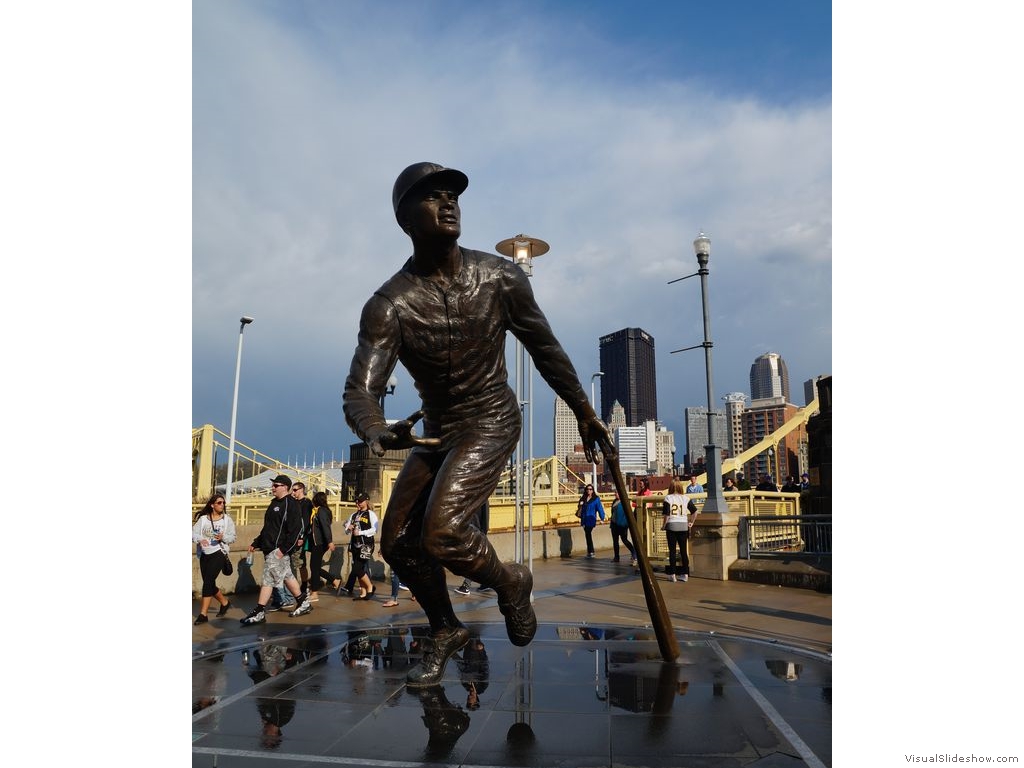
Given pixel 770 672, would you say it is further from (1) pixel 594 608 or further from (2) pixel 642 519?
(2) pixel 642 519

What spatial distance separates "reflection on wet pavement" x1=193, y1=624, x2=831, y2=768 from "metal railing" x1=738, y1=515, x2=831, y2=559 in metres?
4.95

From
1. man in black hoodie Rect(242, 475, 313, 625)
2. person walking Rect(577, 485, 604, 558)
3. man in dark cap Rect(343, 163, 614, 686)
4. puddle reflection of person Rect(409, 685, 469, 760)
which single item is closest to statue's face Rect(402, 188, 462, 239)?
man in dark cap Rect(343, 163, 614, 686)

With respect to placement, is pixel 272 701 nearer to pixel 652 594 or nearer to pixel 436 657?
pixel 436 657

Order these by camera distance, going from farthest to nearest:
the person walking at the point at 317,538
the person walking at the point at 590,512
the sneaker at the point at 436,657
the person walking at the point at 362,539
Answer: the person walking at the point at 590,512
the person walking at the point at 362,539
the person walking at the point at 317,538
the sneaker at the point at 436,657

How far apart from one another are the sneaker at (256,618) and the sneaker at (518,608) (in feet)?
13.2

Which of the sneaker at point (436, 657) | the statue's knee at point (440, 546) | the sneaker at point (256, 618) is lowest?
the sneaker at point (256, 618)

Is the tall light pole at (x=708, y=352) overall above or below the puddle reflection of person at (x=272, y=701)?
above

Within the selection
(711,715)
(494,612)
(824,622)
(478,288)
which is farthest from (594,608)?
(478,288)

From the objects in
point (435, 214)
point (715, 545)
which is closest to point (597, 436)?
point (435, 214)

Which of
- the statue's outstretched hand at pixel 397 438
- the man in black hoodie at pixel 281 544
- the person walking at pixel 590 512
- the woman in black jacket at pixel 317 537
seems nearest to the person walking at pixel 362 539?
the woman in black jacket at pixel 317 537

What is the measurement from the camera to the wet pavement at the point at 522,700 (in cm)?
292

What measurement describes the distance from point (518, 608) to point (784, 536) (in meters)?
8.62

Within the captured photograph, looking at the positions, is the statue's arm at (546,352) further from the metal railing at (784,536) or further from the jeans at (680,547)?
the jeans at (680,547)

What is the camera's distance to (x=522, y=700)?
3.61 meters
